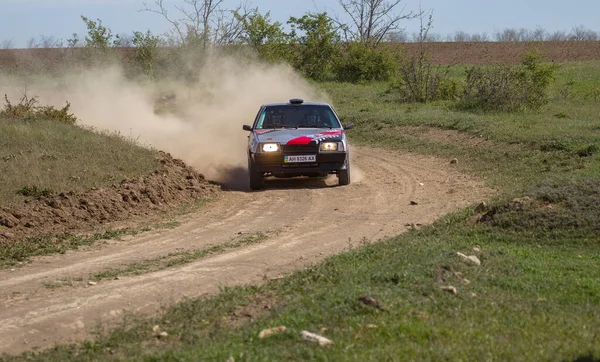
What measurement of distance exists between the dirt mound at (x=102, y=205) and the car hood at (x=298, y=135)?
56.4 inches

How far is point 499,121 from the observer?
914 inches

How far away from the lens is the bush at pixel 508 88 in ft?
86.9

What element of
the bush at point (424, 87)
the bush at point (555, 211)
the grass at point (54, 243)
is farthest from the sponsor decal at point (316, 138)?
the bush at point (424, 87)

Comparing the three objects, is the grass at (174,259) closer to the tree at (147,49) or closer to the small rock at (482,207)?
the small rock at (482,207)

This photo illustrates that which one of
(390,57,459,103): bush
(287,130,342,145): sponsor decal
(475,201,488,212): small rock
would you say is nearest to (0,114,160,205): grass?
(287,130,342,145): sponsor decal

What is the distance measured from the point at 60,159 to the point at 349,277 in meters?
8.48

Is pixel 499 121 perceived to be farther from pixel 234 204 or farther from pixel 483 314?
pixel 483 314

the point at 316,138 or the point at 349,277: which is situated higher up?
the point at 316,138

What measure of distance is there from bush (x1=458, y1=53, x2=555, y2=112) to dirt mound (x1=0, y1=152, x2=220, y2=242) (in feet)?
45.7

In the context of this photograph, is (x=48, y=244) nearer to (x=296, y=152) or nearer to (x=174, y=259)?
(x=174, y=259)

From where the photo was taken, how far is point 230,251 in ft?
32.9

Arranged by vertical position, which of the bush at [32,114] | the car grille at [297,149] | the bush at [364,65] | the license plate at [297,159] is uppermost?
the bush at [364,65]

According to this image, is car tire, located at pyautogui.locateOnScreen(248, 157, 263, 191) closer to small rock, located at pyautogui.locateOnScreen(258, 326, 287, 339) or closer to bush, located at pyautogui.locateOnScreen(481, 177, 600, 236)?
bush, located at pyautogui.locateOnScreen(481, 177, 600, 236)

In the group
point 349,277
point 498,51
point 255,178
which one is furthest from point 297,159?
point 498,51
